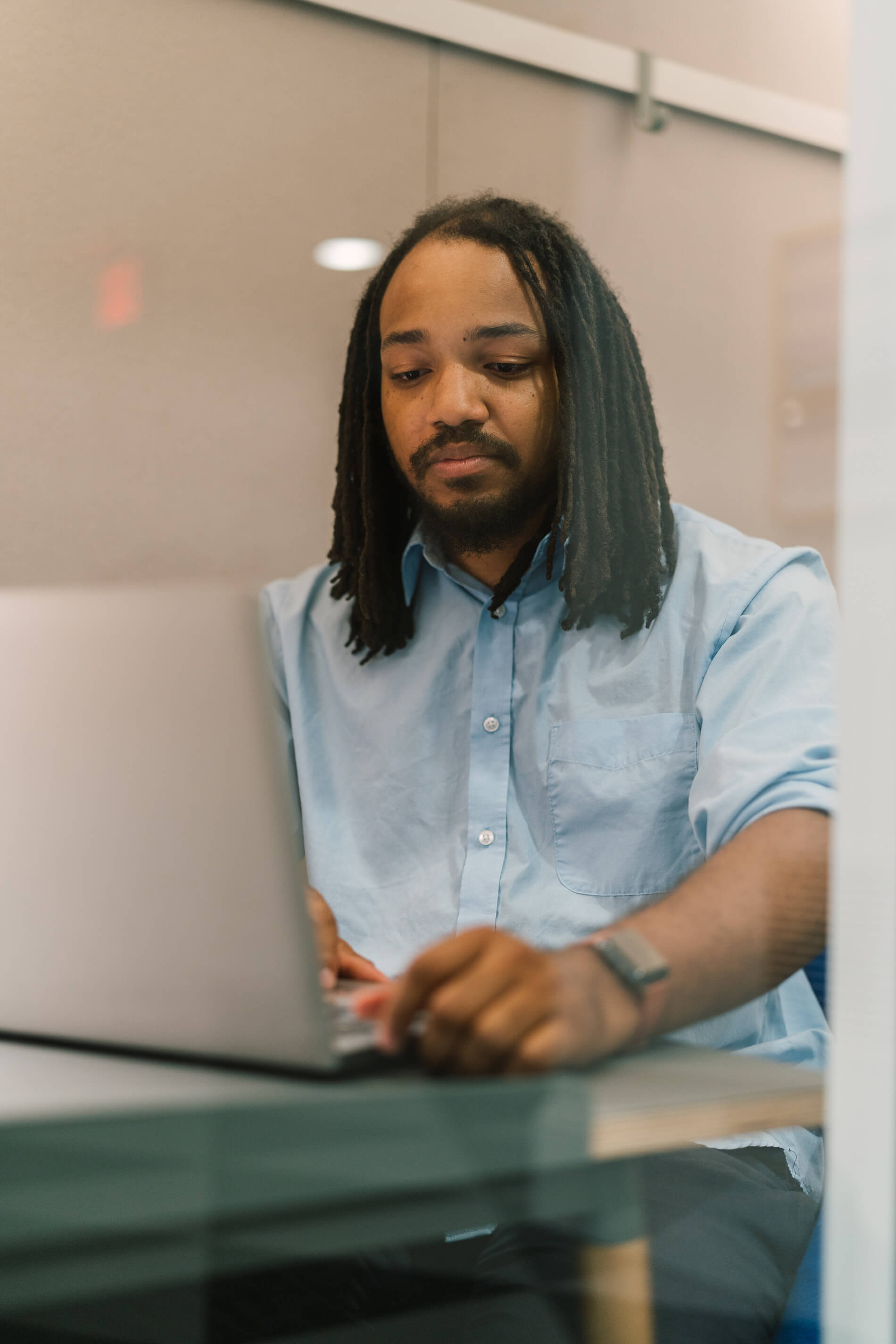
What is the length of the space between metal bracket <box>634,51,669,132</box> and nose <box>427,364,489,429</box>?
10.9 inches

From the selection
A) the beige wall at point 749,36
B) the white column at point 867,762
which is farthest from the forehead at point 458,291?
the white column at point 867,762

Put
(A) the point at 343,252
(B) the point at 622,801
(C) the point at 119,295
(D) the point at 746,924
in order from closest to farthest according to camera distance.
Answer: (D) the point at 746,924 < (B) the point at 622,801 < (C) the point at 119,295 < (A) the point at 343,252

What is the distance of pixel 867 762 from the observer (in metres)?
0.47

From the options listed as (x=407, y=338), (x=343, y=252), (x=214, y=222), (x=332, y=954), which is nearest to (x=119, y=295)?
(x=214, y=222)

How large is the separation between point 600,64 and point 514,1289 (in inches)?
40.4

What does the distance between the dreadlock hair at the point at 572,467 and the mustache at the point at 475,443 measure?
0.14ft

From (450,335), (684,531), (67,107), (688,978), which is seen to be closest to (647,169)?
(450,335)

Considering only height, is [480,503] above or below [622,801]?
above

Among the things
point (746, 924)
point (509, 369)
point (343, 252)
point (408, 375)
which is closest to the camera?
point (746, 924)

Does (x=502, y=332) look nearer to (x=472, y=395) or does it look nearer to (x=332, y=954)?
(x=472, y=395)

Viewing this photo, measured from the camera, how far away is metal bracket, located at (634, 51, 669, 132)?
956mm

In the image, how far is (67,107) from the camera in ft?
3.97

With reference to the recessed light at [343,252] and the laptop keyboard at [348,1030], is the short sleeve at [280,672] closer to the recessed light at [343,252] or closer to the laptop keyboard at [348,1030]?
the laptop keyboard at [348,1030]

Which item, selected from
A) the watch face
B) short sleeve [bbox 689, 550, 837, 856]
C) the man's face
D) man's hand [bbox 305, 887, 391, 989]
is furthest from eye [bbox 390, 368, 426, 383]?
the watch face
